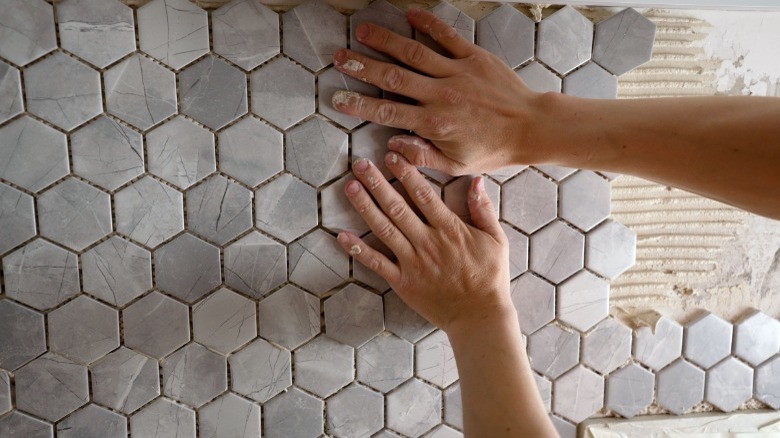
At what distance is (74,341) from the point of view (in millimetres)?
1000

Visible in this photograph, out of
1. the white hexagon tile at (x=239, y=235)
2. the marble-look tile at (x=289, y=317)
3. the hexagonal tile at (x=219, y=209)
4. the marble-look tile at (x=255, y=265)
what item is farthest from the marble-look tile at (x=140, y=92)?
the marble-look tile at (x=289, y=317)

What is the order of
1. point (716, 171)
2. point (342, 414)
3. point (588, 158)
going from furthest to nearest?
1. point (342, 414)
2. point (588, 158)
3. point (716, 171)

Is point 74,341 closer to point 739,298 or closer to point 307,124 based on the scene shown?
point 307,124

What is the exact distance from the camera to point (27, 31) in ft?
3.02

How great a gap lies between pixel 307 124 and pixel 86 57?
13.9 inches

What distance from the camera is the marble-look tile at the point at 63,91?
935mm

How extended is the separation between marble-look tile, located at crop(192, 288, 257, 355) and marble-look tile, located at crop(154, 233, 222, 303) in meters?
0.02

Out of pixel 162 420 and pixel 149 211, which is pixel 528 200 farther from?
pixel 162 420

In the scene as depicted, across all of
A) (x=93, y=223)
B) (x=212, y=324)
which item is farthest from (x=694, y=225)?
(x=93, y=223)

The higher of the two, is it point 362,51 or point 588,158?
point 362,51

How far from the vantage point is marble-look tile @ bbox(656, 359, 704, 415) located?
3.79ft

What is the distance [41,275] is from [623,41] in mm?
1053

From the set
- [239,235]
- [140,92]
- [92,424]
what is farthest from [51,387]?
[140,92]

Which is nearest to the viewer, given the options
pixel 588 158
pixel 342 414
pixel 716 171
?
pixel 716 171
